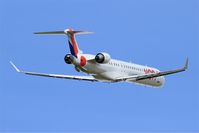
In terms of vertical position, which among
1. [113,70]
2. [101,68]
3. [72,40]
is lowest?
[101,68]

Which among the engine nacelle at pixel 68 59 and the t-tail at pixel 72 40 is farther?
the t-tail at pixel 72 40

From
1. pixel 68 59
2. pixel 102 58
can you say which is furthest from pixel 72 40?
pixel 102 58

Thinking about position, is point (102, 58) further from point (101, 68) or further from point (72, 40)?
point (72, 40)

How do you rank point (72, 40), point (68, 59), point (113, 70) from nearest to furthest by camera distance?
1. point (68, 59)
2. point (72, 40)
3. point (113, 70)

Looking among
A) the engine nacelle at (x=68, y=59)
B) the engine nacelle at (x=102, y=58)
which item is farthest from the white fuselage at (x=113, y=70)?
the engine nacelle at (x=68, y=59)

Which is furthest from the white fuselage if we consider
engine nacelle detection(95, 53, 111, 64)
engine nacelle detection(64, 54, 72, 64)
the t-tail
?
engine nacelle detection(64, 54, 72, 64)

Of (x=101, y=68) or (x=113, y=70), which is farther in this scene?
(x=113, y=70)

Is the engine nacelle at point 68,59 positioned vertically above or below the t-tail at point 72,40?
below

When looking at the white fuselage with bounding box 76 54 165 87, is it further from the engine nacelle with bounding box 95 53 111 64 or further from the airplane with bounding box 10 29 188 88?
the engine nacelle with bounding box 95 53 111 64

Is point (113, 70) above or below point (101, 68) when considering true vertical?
above

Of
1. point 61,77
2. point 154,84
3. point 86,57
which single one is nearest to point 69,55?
point 86,57

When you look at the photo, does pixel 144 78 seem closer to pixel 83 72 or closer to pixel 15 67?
pixel 83 72

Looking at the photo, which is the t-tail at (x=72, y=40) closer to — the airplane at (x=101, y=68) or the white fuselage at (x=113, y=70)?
the airplane at (x=101, y=68)

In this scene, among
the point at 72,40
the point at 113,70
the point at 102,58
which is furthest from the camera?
the point at 113,70
